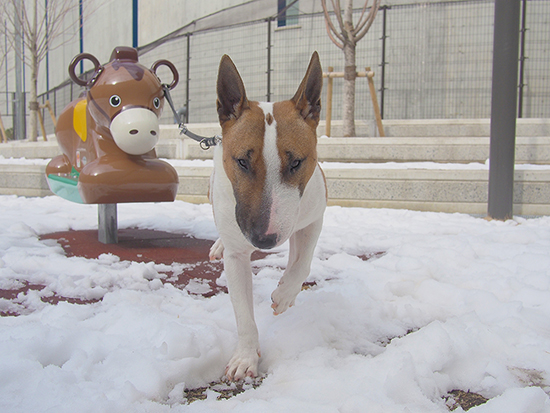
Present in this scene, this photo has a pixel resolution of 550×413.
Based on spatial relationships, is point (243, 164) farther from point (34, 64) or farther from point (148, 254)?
point (34, 64)

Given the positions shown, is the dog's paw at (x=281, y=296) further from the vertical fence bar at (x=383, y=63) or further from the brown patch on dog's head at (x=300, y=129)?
the vertical fence bar at (x=383, y=63)

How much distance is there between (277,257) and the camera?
3.33 meters

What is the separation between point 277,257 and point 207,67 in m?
8.65

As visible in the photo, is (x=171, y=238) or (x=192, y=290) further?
(x=171, y=238)

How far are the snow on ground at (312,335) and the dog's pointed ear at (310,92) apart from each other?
90 centimetres

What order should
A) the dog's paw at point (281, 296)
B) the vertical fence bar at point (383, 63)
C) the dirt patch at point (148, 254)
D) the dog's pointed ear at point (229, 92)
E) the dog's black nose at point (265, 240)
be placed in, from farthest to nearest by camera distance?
1. the vertical fence bar at point (383, 63)
2. the dirt patch at point (148, 254)
3. the dog's paw at point (281, 296)
4. the dog's pointed ear at point (229, 92)
5. the dog's black nose at point (265, 240)

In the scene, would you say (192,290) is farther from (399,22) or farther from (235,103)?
(399,22)

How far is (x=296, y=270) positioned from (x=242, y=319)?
1.06 ft

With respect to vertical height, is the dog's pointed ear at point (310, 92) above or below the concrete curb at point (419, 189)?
above

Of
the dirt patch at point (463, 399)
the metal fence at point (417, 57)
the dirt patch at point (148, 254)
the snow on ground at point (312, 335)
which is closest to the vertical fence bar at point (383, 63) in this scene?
the metal fence at point (417, 57)

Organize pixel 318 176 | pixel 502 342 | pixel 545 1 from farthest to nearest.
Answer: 1. pixel 545 1
2. pixel 318 176
3. pixel 502 342

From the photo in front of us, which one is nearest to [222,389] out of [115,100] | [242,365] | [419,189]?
[242,365]

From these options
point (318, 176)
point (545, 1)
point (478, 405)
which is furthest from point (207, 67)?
point (478, 405)

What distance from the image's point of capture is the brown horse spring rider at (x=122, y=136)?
322 centimetres
